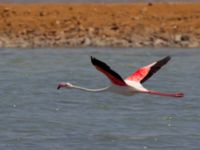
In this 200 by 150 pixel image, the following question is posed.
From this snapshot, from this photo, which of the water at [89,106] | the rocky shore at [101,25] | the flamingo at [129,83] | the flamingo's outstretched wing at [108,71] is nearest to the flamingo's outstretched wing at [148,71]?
the flamingo at [129,83]

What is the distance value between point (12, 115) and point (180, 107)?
2918mm

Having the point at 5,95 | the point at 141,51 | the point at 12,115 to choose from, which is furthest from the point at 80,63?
the point at 12,115

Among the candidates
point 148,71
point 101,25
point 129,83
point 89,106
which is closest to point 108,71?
point 129,83

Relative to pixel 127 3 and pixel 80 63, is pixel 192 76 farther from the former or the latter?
pixel 127 3

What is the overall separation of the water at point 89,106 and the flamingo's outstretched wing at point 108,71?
41.7 inches

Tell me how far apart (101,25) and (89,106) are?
8167 mm

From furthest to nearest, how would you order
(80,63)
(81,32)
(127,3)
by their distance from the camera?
1. (127,3)
2. (81,32)
3. (80,63)

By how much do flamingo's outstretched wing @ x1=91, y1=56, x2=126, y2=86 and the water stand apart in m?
1.06

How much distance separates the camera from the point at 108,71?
1427cm

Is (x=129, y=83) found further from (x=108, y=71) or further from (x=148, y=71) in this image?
(x=108, y=71)

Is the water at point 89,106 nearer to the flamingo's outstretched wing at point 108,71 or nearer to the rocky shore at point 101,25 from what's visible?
the rocky shore at point 101,25

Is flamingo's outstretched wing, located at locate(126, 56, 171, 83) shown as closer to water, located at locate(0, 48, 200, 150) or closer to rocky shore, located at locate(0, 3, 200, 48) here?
water, located at locate(0, 48, 200, 150)

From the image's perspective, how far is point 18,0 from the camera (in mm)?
31578

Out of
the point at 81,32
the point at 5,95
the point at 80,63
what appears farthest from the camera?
the point at 81,32
